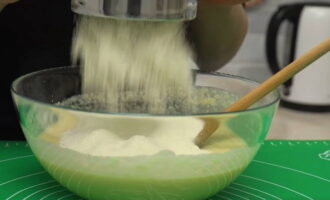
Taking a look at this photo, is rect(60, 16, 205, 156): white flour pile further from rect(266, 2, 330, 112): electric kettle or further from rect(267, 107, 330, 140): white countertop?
rect(266, 2, 330, 112): electric kettle

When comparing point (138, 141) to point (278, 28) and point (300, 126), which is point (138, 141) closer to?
point (300, 126)

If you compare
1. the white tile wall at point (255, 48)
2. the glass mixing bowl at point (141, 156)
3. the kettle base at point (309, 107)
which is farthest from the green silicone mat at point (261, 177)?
the white tile wall at point (255, 48)

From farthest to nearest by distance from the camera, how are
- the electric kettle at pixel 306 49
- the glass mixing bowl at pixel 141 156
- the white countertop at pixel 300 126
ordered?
the electric kettle at pixel 306 49
the white countertop at pixel 300 126
the glass mixing bowl at pixel 141 156

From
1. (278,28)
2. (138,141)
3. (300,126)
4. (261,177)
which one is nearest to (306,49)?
(278,28)

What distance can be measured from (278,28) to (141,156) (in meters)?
0.73

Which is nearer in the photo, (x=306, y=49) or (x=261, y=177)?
(x=261, y=177)

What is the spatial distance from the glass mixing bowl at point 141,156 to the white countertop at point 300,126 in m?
0.38

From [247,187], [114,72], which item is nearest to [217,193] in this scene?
[247,187]

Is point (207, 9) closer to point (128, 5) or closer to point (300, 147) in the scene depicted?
point (300, 147)

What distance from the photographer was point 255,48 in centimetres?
125

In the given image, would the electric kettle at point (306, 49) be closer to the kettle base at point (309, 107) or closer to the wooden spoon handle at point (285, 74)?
the kettle base at point (309, 107)

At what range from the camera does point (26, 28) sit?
0.72 m

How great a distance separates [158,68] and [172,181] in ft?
0.44

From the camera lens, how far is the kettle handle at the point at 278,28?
1.10 m
